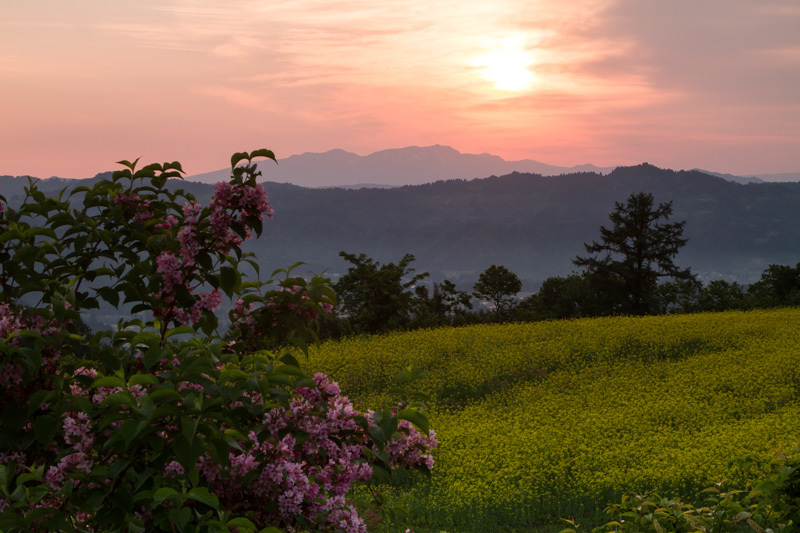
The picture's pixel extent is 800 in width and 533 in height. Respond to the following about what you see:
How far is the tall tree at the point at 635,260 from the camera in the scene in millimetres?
37500

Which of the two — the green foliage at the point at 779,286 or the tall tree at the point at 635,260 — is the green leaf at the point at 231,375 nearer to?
the green foliage at the point at 779,286

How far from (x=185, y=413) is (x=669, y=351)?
70.6ft

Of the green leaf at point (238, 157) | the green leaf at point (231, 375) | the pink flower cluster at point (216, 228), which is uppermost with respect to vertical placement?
the green leaf at point (238, 157)

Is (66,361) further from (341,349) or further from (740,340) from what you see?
(740,340)

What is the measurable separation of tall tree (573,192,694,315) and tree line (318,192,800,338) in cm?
6

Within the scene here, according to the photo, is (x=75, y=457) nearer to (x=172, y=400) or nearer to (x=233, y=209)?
(x=172, y=400)

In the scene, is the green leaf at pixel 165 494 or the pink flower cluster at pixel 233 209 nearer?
the green leaf at pixel 165 494

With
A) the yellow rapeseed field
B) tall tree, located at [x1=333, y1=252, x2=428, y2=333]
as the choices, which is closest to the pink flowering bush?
the yellow rapeseed field

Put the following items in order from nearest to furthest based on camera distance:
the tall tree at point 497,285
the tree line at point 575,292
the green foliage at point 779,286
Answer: the tree line at point 575,292
the green foliage at point 779,286
the tall tree at point 497,285

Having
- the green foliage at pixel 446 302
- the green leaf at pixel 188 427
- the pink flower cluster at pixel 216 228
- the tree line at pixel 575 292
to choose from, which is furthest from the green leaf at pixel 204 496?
the green foliage at pixel 446 302

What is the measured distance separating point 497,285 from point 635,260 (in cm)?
915

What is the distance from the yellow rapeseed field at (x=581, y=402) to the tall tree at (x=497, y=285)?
29.3 ft

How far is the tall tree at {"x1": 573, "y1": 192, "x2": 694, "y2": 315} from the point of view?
3750 centimetres

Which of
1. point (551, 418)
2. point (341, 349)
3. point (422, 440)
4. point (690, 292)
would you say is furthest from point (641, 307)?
point (422, 440)
